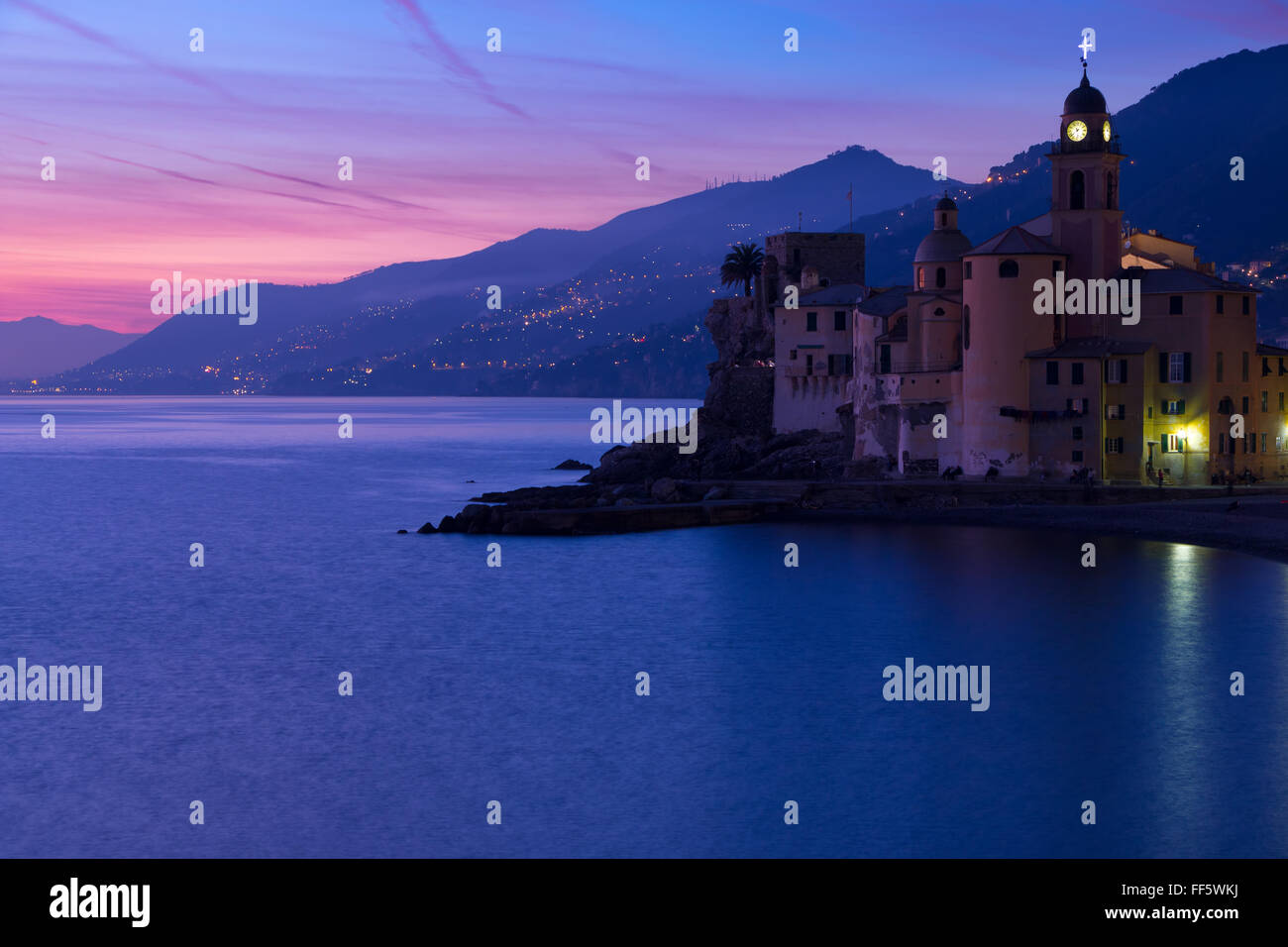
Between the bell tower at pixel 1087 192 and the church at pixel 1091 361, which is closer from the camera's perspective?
the church at pixel 1091 361

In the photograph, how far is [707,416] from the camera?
9450 centimetres

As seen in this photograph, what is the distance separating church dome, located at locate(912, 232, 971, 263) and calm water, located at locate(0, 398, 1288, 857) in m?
15.7

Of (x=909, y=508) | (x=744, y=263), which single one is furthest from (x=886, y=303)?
(x=744, y=263)

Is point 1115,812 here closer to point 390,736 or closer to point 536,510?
point 390,736

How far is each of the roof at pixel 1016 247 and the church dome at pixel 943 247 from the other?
698 centimetres

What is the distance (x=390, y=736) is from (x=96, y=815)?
7643mm

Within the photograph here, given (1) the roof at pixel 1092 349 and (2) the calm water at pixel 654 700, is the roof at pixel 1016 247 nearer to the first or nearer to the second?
(1) the roof at pixel 1092 349

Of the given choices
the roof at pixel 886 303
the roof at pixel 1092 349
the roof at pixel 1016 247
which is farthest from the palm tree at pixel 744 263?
the roof at pixel 1092 349

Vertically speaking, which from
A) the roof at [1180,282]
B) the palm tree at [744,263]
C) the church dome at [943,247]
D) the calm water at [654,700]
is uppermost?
the palm tree at [744,263]

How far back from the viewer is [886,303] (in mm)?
78625

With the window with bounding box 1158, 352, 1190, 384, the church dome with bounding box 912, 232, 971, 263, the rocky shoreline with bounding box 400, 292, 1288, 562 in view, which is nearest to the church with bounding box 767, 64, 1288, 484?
→ the window with bounding box 1158, 352, 1190, 384

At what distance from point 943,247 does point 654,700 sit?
43397 millimetres

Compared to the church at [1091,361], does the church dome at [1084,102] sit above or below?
above

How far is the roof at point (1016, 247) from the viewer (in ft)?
217
